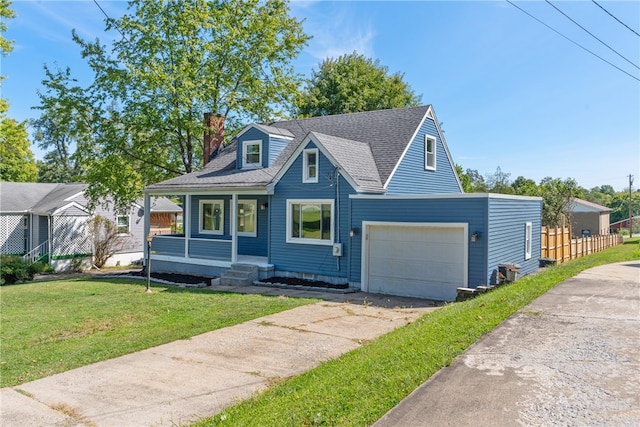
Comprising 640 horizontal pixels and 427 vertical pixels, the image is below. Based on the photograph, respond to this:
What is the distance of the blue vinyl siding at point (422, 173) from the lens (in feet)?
54.1

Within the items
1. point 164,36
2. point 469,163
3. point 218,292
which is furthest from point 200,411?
point 469,163

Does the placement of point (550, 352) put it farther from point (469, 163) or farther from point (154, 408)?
point (469, 163)

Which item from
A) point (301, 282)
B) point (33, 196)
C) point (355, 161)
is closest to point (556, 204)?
point (355, 161)

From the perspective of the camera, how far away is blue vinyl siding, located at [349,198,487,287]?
12.0m

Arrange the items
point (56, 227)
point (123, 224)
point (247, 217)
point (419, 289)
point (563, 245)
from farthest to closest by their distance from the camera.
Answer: point (123, 224)
point (56, 227)
point (563, 245)
point (247, 217)
point (419, 289)

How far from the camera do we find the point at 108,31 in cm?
2291

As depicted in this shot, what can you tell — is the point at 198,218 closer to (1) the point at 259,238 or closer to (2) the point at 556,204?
(1) the point at 259,238

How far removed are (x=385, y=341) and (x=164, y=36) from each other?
A: 20216mm

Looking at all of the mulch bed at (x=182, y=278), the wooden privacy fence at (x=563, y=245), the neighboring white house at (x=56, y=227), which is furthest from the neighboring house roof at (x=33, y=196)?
the wooden privacy fence at (x=563, y=245)

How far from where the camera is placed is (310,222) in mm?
15352

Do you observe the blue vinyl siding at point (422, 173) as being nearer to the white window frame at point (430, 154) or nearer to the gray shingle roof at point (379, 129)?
the white window frame at point (430, 154)

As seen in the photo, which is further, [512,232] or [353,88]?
[353,88]

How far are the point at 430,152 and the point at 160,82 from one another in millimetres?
12687

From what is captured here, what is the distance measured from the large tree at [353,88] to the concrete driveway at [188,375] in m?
27.7
